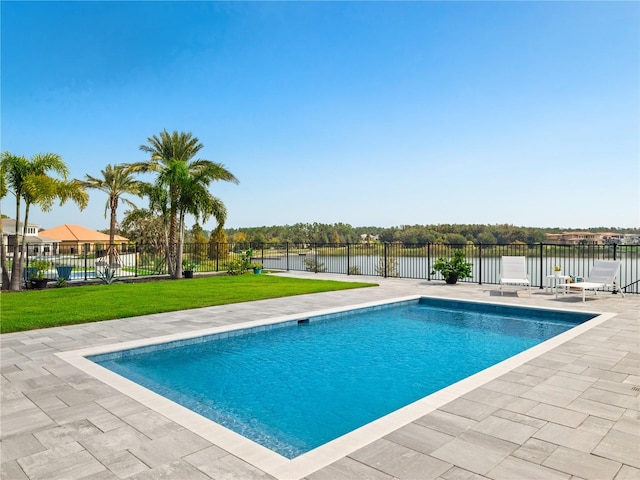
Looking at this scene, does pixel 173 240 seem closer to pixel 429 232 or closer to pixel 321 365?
pixel 321 365

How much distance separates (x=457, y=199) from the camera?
84.1ft

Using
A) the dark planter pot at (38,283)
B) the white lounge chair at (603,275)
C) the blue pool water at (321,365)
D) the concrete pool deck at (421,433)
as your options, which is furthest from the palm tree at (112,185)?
the white lounge chair at (603,275)

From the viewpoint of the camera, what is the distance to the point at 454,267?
12469mm

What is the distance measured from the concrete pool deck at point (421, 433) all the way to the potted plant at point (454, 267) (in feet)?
24.3

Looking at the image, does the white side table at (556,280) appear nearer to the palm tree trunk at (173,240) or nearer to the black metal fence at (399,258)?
the black metal fence at (399,258)

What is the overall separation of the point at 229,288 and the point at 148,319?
14.0 ft

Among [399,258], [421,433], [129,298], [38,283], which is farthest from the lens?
[399,258]

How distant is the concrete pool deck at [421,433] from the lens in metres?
2.35

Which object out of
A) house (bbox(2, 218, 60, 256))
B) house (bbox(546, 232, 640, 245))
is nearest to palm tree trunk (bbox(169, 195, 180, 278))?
house (bbox(2, 218, 60, 256))

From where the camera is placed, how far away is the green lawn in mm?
7234

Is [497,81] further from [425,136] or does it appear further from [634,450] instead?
[634,450]

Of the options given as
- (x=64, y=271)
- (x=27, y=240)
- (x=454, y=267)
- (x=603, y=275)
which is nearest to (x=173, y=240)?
(x=64, y=271)

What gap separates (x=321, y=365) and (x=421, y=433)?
8.39 ft

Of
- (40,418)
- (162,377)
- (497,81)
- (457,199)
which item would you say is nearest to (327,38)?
(497,81)
